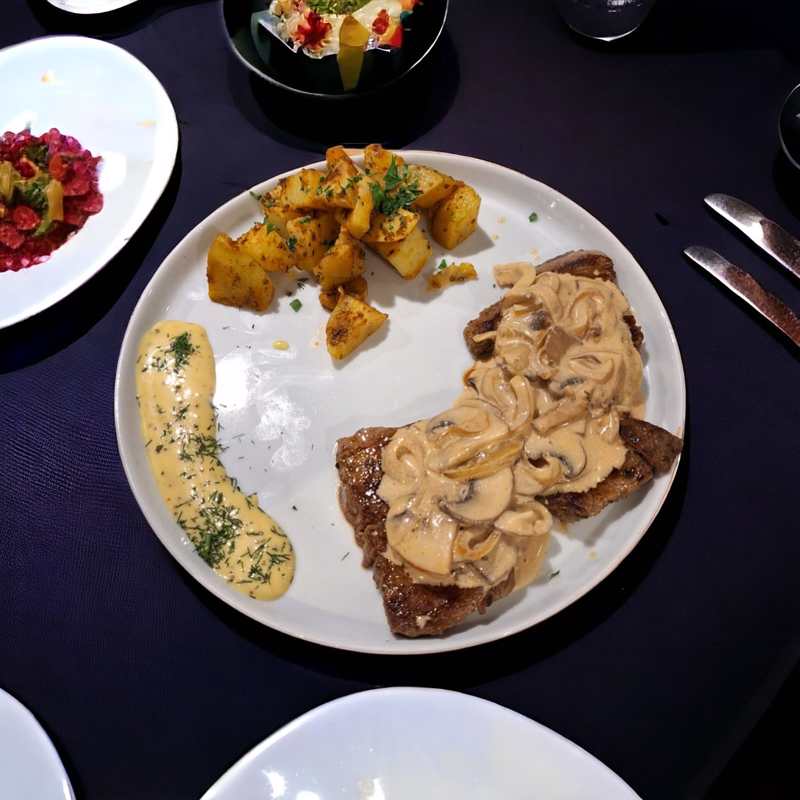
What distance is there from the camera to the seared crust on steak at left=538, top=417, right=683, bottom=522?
2.49 meters

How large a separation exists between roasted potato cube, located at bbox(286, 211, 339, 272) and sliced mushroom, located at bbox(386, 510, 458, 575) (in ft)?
3.69

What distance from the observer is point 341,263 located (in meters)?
2.78

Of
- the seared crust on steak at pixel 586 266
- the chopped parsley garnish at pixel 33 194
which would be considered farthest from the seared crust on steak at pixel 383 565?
the chopped parsley garnish at pixel 33 194

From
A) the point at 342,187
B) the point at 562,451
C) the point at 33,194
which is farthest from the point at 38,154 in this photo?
the point at 562,451

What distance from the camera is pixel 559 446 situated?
247 cm

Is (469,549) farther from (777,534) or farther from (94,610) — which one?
(94,610)

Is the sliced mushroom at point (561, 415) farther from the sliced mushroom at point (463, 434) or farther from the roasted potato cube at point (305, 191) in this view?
the roasted potato cube at point (305, 191)

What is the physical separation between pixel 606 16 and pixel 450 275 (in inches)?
66.5

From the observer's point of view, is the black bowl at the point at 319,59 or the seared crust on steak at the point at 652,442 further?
the black bowl at the point at 319,59

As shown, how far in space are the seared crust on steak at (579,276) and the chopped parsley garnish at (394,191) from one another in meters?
0.53

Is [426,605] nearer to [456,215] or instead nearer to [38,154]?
[456,215]

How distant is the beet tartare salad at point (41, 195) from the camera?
306 centimetres

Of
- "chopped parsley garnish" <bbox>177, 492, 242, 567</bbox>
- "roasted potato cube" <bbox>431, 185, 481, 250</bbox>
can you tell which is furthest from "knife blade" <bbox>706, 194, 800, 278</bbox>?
"chopped parsley garnish" <bbox>177, 492, 242, 567</bbox>

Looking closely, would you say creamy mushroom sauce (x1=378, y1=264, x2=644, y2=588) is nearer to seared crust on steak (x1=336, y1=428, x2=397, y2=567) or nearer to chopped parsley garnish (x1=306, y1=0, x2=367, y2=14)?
seared crust on steak (x1=336, y1=428, x2=397, y2=567)
